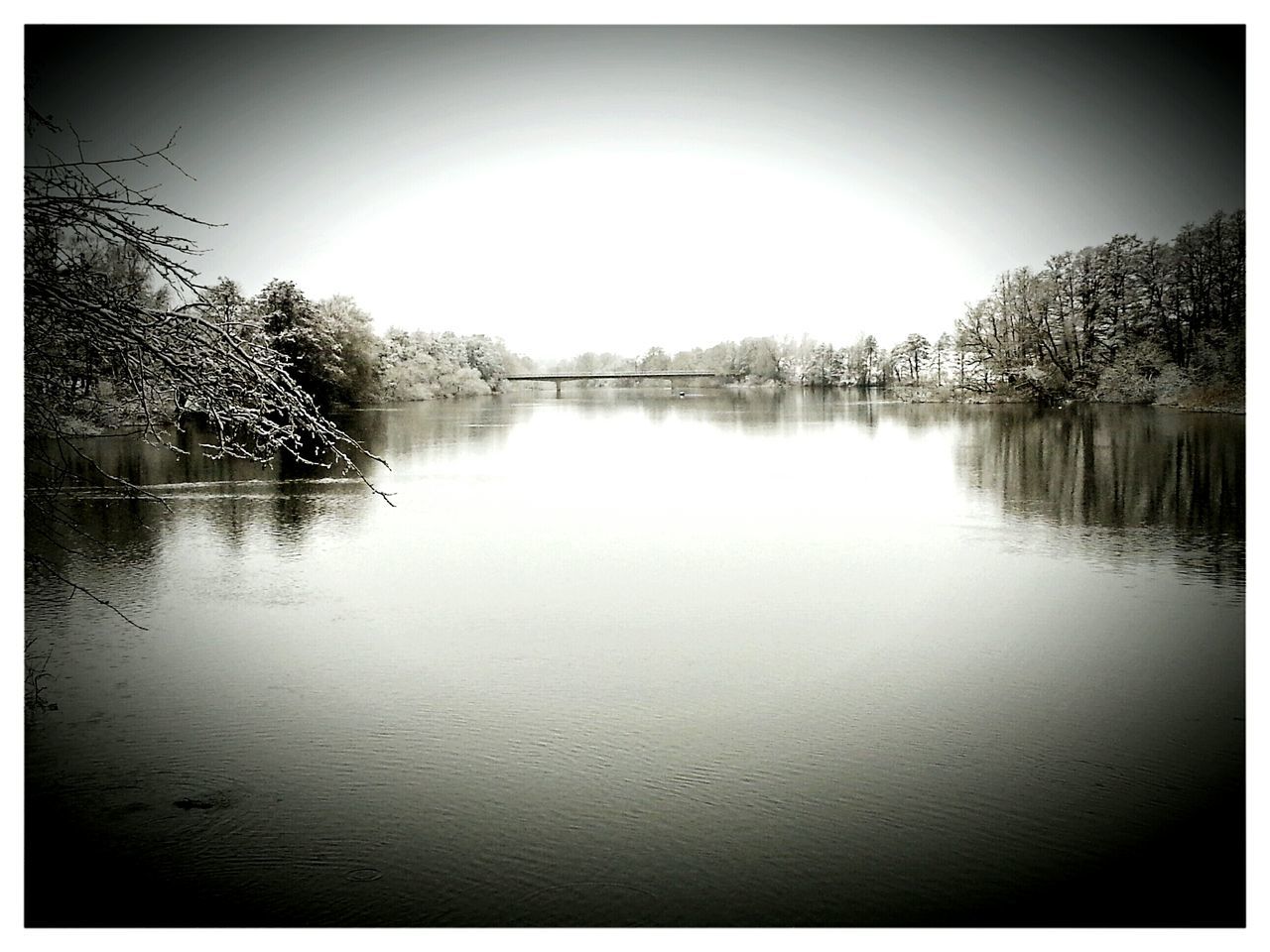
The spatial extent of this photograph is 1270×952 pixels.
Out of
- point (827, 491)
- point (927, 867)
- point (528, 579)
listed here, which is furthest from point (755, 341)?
point (927, 867)

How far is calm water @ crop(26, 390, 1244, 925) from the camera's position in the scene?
330cm

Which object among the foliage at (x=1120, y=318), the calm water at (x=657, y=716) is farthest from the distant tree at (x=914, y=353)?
the calm water at (x=657, y=716)

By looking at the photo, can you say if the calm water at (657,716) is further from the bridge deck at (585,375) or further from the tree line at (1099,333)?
the bridge deck at (585,375)

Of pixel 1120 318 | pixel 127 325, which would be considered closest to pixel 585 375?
pixel 1120 318

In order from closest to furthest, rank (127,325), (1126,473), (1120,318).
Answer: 1. (127,325)
2. (1120,318)
3. (1126,473)

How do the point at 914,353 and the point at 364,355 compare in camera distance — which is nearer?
the point at 914,353

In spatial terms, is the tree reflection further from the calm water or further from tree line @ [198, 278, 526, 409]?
tree line @ [198, 278, 526, 409]

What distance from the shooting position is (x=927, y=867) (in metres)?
3.37

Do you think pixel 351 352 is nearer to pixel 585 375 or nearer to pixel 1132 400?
pixel 585 375

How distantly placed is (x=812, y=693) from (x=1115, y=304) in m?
5.26

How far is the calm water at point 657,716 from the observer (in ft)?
10.8

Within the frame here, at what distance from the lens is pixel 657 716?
488 cm

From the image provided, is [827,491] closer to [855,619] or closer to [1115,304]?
[1115,304]

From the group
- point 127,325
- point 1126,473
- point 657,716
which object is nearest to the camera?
point 127,325
